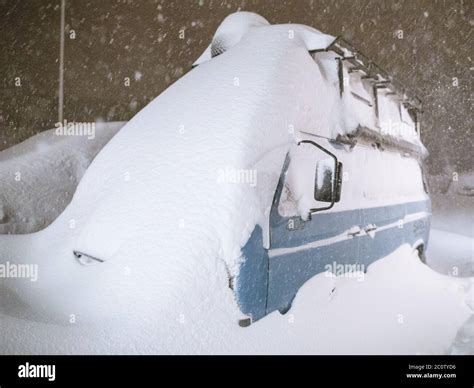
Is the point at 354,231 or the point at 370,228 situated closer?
the point at 354,231

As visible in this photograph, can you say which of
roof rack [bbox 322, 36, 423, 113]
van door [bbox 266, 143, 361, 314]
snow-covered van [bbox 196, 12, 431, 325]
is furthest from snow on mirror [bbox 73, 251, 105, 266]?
roof rack [bbox 322, 36, 423, 113]

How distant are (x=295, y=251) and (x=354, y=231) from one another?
3.31 ft

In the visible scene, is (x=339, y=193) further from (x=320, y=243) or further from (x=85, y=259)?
(x=85, y=259)

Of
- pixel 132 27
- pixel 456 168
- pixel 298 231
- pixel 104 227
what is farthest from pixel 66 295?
pixel 456 168

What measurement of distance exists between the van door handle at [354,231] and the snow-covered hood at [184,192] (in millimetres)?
1007

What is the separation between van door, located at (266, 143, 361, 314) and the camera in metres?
2.42

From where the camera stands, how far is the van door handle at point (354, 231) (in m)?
3.33

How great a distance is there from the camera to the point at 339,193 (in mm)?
2404

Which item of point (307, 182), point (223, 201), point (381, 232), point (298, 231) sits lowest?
point (381, 232)

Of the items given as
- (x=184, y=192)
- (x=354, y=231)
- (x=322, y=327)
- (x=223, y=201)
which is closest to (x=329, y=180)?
(x=223, y=201)

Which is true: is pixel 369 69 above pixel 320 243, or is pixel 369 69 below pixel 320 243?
above

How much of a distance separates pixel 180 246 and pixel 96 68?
809 cm

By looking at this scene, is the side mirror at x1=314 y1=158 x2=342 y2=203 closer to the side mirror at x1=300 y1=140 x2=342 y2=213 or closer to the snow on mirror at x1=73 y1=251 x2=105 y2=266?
the side mirror at x1=300 y1=140 x2=342 y2=213

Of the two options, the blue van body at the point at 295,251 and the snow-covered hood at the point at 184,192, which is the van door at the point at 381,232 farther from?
the snow-covered hood at the point at 184,192
